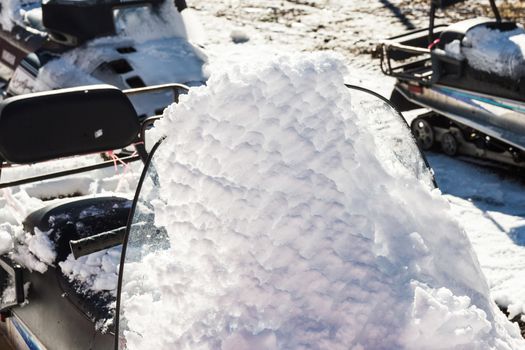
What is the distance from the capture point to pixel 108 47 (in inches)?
261

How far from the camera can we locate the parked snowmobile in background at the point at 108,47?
635 cm

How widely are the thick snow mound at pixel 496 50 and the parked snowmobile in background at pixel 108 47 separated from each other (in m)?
2.20

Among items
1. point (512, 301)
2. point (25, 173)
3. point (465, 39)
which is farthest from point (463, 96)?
point (25, 173)

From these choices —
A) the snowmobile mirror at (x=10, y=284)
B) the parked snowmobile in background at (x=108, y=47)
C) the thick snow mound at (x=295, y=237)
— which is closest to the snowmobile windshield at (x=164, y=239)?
the thick snow mound at (x=295, y=237)

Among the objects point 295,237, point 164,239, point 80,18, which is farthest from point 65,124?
point 80,18

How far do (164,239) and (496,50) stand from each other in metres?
4.63

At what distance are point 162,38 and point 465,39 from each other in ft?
8.99

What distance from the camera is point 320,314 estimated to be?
1.37 metres

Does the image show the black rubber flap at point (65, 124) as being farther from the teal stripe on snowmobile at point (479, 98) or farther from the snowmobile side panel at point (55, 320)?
the teal stripe on snowmobile at point (479, 98)

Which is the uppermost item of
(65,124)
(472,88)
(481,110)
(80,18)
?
(65,124)

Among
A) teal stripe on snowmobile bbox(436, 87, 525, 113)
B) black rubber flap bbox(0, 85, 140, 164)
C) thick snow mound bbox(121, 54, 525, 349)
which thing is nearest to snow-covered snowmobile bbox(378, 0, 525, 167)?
teal stripe on snowmobile bbox(436, 87, 525, 113)

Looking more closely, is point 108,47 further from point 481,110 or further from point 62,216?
point 62,216

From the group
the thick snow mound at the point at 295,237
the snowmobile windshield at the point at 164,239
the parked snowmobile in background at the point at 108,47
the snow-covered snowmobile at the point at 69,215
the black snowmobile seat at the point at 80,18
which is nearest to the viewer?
the thick snow mound at the point at 295,237

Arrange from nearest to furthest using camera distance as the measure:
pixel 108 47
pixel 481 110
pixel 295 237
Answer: pixel 295 237, pixel 481 110, pixel 108 47
